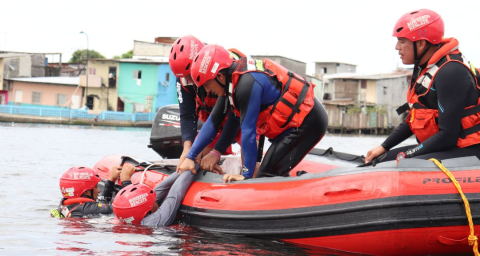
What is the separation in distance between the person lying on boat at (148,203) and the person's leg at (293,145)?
34.8 inches

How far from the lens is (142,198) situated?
6.37m

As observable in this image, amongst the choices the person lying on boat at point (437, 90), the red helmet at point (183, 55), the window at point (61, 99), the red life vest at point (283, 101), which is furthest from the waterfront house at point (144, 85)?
the person lying on boat at point (437, 90)

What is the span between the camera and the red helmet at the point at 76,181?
700 cm

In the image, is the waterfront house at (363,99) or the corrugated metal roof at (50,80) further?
the waterfront house at (363,99)

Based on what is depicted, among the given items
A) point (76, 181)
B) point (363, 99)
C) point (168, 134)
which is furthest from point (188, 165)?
point (363, 99)

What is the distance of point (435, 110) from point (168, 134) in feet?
20.3

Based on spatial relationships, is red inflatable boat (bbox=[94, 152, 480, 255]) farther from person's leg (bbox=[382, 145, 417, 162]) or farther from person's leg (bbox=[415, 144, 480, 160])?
person's leg (bbox=[382, 145, 417, 162])

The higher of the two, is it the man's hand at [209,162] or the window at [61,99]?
the man's hand at [209,162]

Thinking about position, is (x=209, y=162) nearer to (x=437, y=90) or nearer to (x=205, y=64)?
(x=205, y=64)

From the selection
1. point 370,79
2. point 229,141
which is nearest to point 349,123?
point 370,79

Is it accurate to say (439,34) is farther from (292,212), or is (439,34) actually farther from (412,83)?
(292,212)

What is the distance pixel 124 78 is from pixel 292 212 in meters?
44.6

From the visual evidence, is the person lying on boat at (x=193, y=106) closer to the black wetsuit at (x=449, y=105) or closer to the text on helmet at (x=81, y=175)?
the text on helmet at (x=81, y=175)

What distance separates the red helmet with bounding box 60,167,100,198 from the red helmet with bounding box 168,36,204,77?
1.56 meters
